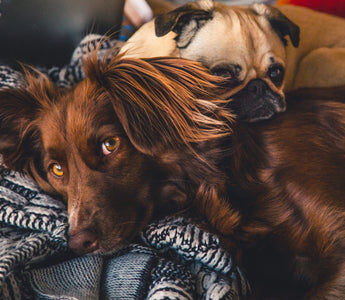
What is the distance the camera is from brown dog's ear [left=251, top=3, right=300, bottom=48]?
174 centimetres

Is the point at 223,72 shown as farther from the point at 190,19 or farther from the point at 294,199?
the point at 294,199

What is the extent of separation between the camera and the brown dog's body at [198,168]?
116cm

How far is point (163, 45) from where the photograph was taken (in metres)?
1.78

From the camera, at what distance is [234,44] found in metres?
1.72

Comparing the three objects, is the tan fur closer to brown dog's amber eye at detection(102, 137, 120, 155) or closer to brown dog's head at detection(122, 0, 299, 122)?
brown dog's head at detection(122, 0, 299, 122)

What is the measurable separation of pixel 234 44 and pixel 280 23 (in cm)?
27

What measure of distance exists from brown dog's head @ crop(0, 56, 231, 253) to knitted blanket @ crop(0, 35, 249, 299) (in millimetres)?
68

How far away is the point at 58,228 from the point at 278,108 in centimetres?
85

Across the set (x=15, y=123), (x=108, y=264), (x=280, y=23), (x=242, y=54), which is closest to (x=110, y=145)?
(x=108, y=264)

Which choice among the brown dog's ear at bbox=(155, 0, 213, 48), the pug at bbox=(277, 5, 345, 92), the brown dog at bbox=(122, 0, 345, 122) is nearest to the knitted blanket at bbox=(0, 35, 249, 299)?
the brown dog at bbox=(122, 0, 345, 122)

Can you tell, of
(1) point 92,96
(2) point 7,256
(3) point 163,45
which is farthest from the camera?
(3) point 163,45

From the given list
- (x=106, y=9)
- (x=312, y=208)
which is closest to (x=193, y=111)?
(x=312, y=208)

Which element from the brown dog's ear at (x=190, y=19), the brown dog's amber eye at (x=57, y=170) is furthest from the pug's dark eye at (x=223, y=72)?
the brown dog's amber eye at (x=57, y=170)

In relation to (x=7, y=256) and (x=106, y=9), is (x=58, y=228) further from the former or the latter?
(x=106, y=9)
